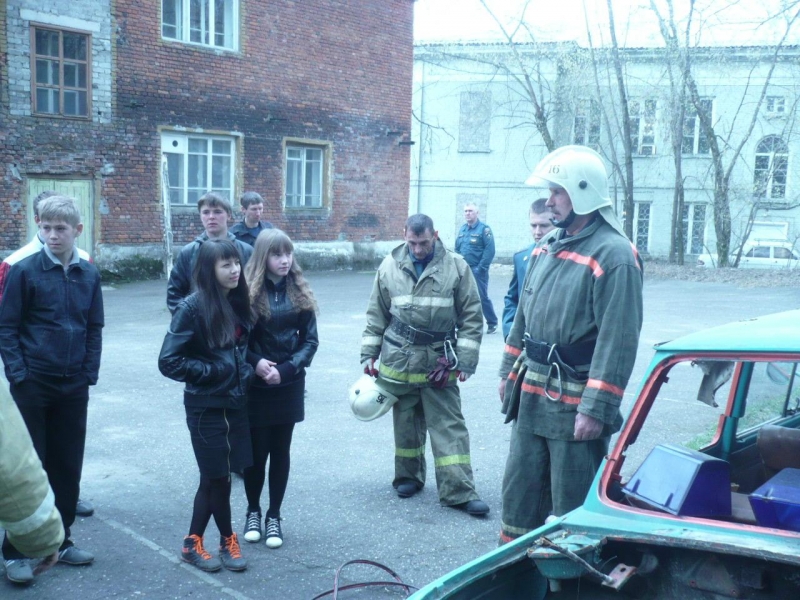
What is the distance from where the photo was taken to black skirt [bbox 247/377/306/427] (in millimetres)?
4766

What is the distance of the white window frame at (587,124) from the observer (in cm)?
3025

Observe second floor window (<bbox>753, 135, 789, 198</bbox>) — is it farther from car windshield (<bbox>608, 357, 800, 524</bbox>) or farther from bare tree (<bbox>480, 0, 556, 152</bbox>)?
car windshield (<bbox>608, 357, 800, 524</bbox>)

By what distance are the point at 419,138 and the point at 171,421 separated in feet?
93.7

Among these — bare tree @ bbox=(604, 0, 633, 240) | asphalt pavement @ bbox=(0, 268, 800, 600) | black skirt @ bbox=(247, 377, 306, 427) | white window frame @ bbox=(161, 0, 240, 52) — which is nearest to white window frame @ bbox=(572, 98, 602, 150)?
bare tree @ bbox=(604, 0, 633, 240)

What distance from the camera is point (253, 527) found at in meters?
4.88

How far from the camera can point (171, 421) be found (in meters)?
7.30

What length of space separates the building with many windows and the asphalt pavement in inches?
870

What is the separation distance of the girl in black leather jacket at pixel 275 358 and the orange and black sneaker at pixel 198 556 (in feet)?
1.25

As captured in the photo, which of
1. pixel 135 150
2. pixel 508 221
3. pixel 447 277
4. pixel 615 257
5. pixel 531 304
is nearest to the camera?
pixel 615 257

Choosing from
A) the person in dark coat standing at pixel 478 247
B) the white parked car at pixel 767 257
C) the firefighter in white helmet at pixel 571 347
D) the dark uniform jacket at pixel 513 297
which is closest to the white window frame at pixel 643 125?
the white parked car at pixel 767 257

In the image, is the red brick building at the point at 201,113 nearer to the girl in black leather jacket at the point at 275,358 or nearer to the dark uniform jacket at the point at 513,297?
the dark uniform jacket at the point at 513,297

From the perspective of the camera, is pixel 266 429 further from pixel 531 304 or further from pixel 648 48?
pixel 648 48

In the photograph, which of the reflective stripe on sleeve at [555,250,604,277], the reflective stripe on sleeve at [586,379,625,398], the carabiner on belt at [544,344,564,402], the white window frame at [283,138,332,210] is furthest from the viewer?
the white window frame at [283,138,332,210]

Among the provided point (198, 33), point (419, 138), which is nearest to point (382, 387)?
point (198, 33)
